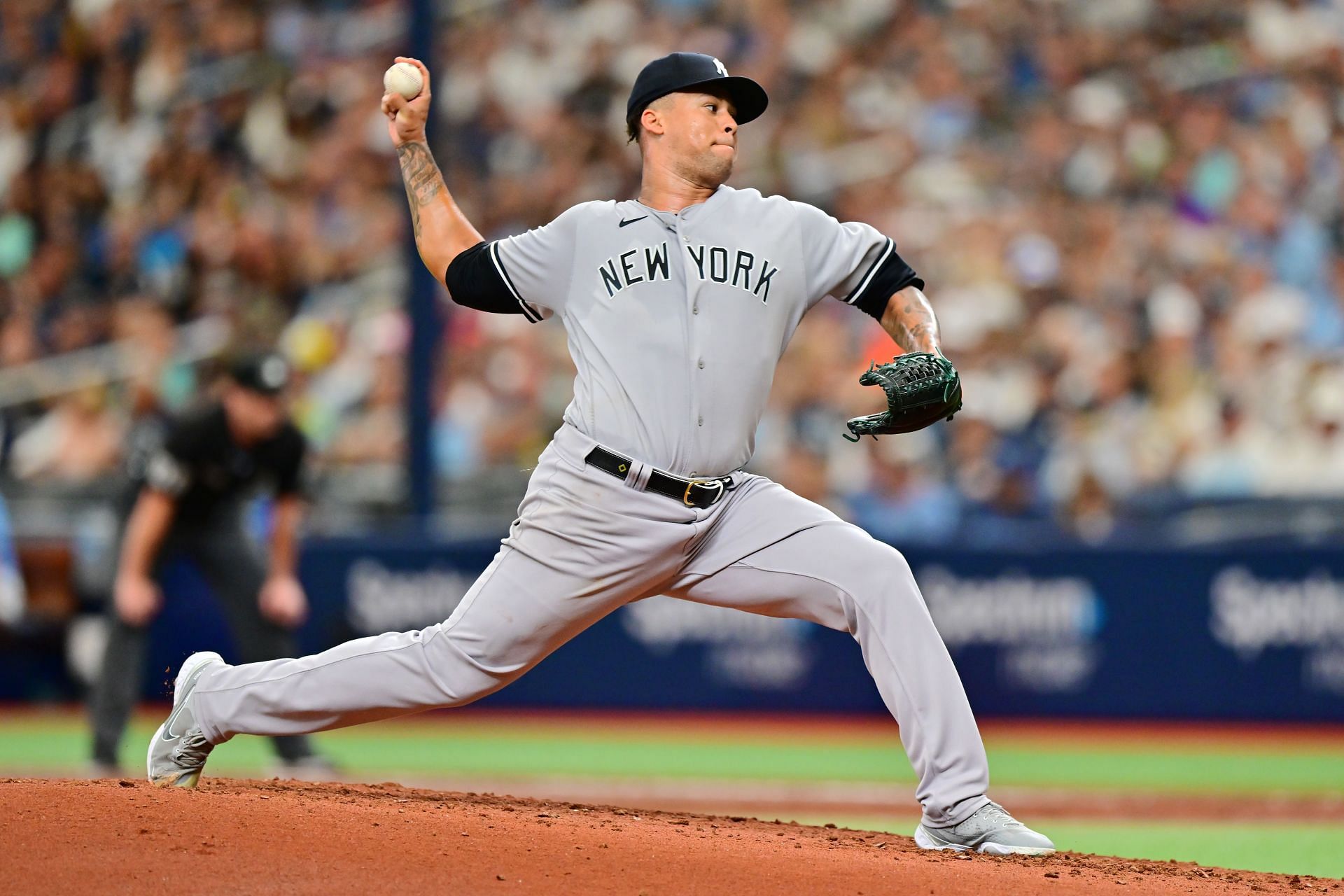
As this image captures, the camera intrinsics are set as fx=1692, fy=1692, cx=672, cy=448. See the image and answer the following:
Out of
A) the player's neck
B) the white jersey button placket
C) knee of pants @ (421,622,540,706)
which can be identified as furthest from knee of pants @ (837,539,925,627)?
the player's neck

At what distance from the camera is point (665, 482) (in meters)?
4.34

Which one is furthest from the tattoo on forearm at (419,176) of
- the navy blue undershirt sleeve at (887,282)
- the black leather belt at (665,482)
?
the navy blue undershirt sleeve at (887,282)

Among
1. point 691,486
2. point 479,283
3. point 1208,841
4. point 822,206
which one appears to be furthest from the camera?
point 822,206

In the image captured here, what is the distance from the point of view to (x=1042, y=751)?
9859 millimetres

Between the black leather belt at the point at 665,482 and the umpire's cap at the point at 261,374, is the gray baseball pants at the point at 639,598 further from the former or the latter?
the umpire's cap at the point at 261,374

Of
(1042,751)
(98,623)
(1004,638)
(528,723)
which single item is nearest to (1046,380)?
(1004,638)

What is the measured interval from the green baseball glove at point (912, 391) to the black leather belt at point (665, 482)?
41 cm

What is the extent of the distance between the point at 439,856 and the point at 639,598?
34.9 inches

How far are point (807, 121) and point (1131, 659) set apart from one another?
5.75 meters

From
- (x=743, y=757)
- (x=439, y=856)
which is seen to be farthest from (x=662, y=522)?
(x=743, y=757)

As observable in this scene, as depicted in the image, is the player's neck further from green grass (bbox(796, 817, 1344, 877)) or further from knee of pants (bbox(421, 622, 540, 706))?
green grass (bbox(796, 817, 1344, 877))

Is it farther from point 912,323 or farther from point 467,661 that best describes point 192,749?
point 912,323

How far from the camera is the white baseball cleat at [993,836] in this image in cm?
433

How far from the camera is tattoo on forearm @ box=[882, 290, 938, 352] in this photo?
4.48 m
